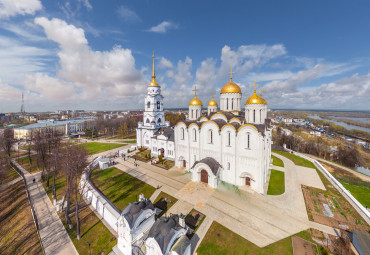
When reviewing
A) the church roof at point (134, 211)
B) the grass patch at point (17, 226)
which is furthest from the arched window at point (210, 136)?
the grass patch at point (17, 226)

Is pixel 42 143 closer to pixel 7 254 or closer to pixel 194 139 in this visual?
pixel 7 254

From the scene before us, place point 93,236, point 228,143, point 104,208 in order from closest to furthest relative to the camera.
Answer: point 93,236 → point 104,208 → point 228,143

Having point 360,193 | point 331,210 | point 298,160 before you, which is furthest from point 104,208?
point 298,160

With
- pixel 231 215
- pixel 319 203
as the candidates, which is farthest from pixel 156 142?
pixel 319 203

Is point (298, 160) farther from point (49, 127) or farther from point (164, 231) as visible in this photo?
point (49, 127)

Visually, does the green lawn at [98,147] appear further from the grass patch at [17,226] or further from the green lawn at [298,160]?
the green lawn at [298,160]

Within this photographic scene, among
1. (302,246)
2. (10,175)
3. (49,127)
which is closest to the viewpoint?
(302,246)
